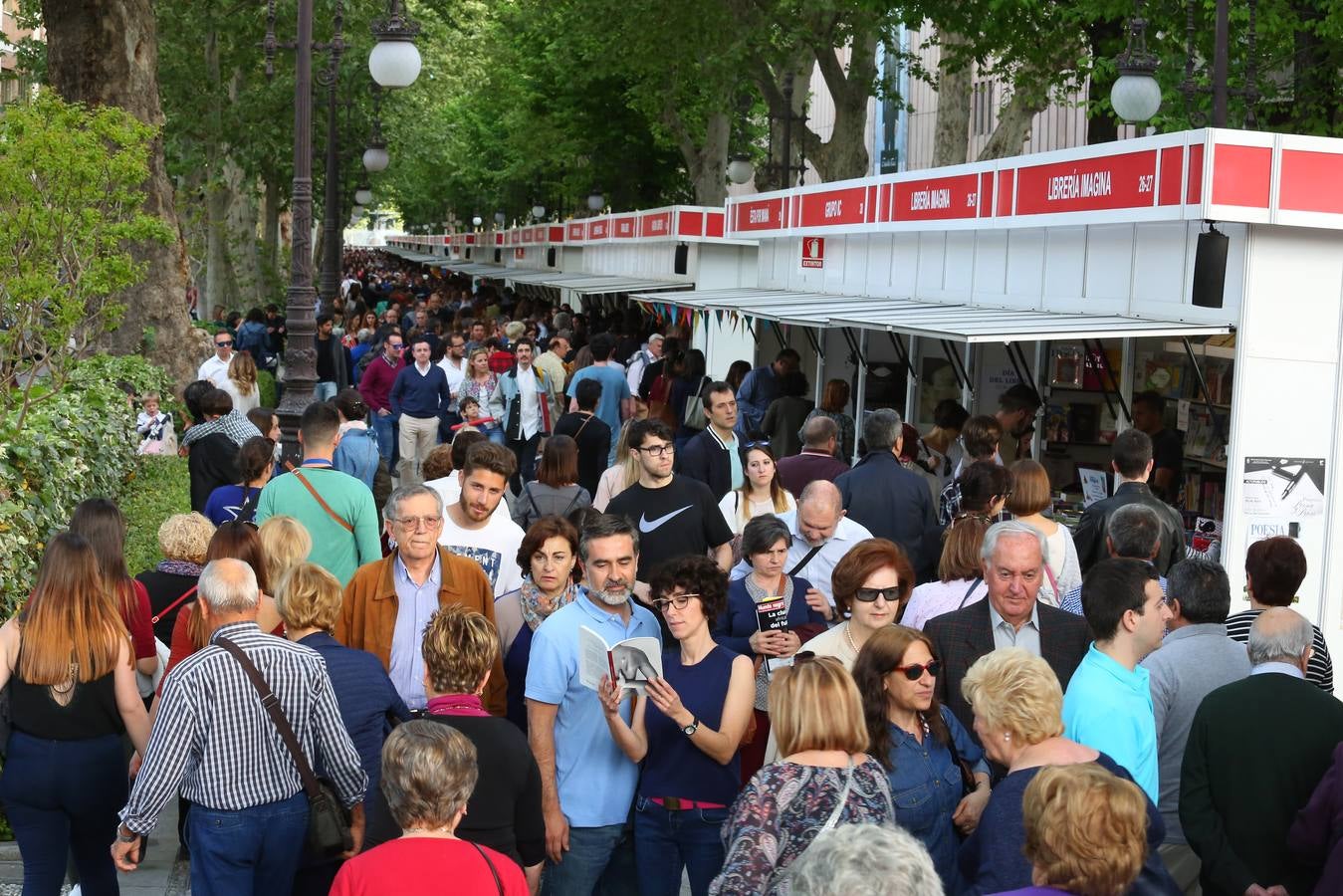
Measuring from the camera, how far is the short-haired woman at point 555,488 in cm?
896

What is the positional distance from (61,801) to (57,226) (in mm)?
8037

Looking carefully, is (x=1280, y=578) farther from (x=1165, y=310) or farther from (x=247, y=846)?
(x=1165, y=310)

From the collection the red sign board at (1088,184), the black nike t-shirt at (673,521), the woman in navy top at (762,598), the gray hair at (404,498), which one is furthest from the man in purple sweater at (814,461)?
the gray hair at (404,498)

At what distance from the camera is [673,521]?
8336mm

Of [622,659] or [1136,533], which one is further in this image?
[1136,533]

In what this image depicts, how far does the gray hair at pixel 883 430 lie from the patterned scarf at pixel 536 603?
3.16 metres

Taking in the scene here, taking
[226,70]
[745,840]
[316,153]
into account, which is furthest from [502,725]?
[316,153]

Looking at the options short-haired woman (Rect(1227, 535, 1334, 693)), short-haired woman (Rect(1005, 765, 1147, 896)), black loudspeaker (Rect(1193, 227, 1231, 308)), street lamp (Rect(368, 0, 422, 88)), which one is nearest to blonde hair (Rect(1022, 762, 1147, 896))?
short-haired woman (Rect(1005, 765, 1147, 896))

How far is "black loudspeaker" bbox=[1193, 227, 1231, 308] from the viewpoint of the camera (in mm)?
10156

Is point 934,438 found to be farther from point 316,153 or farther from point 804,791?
point 316,153

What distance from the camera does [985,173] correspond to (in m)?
13.9

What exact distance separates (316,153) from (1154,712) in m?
48.0

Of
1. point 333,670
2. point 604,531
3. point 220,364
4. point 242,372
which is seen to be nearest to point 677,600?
point 604,531

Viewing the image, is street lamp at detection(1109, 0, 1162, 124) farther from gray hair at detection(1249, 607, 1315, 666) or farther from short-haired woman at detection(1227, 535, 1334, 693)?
gray hair at detection(1249, 607, 1315, 666)
